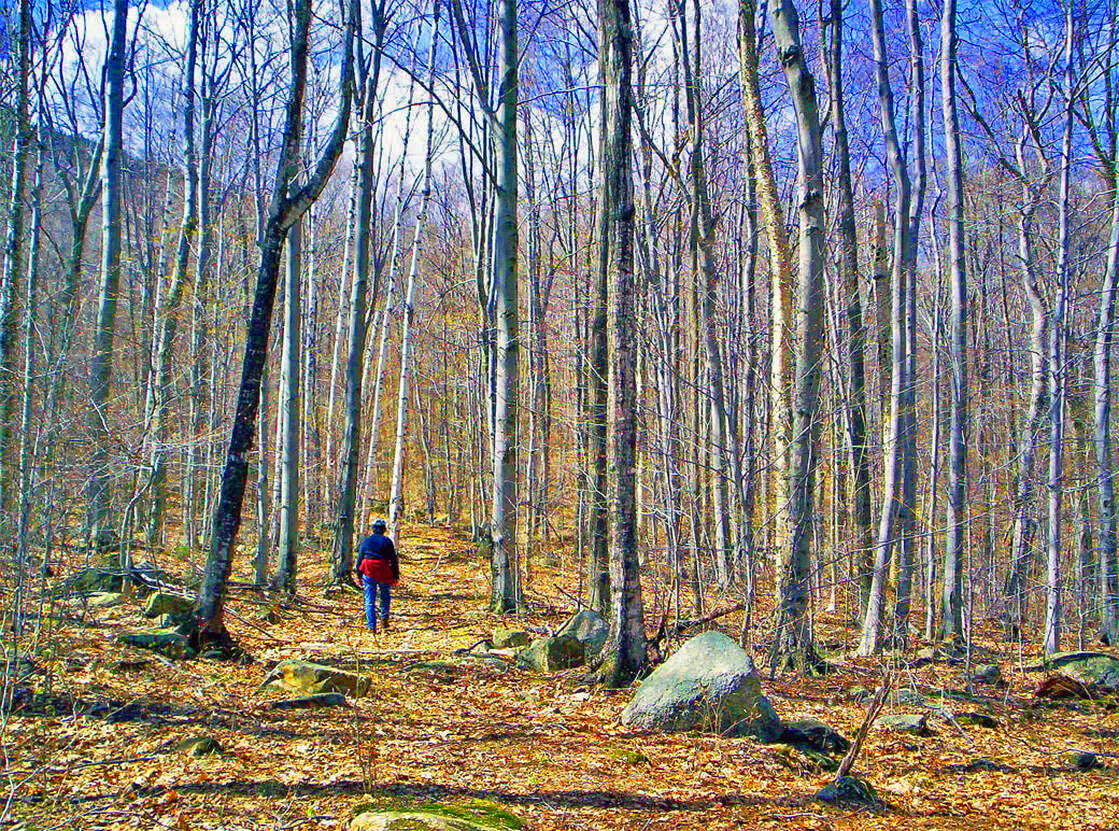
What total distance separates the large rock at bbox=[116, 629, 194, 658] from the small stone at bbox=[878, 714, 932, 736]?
6013mm

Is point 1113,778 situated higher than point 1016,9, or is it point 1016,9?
point 1016,9

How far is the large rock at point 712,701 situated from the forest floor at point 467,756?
132 millimetres

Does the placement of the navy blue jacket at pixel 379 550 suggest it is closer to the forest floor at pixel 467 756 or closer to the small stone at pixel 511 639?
the small stone at pixel 511 639

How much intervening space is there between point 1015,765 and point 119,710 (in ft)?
21.1

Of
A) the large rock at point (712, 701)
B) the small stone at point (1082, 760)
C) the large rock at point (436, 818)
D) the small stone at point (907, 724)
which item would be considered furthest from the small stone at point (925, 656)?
the large rock at point (436, 818)

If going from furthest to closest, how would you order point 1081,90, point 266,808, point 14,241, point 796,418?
1. point 1081,90
2. point 14,241
3. point 796,418
4. point 266,808

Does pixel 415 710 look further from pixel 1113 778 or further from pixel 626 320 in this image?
pixel 1113 778

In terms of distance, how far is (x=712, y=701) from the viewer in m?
5.80

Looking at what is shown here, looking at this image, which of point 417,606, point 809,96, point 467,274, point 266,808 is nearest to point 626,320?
point 809,96

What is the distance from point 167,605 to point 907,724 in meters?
7.44

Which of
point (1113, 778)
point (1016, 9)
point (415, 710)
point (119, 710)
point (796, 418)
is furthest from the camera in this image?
point (1016, 9)

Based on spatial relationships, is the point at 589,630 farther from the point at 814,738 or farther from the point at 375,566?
the point at 375,566

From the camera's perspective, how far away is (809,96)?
7598mm

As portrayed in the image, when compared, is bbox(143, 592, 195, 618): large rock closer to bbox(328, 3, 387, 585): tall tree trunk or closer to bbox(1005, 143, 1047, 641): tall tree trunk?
bbox(328, 3, 387, 585): tall tree trunk
